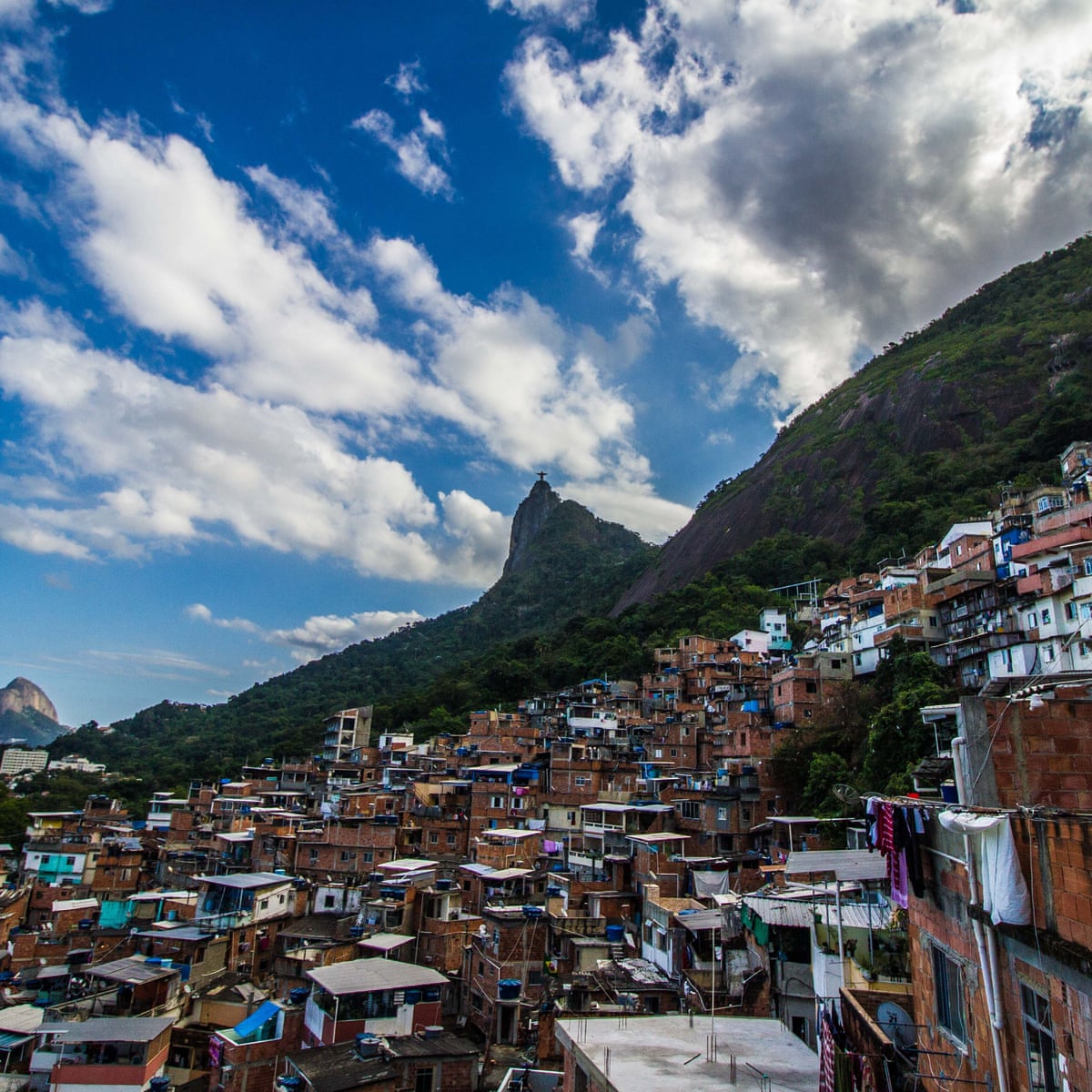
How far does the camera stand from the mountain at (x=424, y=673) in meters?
69.4

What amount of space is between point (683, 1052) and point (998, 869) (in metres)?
5.93

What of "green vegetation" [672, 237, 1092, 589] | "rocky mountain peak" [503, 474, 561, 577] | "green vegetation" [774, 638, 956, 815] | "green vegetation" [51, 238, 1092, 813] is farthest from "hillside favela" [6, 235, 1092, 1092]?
"rocky mountain peak" [503, 474, 561, 577]

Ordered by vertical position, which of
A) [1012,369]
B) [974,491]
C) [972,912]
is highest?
[1012,369]

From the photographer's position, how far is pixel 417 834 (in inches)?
1489

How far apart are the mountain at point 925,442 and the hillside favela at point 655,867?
1.74 metres

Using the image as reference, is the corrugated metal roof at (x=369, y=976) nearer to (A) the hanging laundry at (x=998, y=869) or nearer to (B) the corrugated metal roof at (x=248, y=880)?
(B) the corrugated metal roof at (x=248, y=880)

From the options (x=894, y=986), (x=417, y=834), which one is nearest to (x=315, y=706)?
(x=417, y=834)

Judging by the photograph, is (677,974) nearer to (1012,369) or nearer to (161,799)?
(161,799)

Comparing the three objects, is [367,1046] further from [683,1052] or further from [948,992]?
[948,992]

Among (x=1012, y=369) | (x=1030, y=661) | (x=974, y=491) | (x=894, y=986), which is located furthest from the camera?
(x=1012, y=369)

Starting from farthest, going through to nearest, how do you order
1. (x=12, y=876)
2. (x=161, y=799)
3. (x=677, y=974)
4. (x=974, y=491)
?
(x=974, y=491) < (x=161, y=799) < (x=12, y=876) < (x=677, y=974)

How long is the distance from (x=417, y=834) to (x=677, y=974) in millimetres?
20718

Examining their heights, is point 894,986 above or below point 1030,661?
below

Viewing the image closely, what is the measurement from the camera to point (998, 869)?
238 inches
